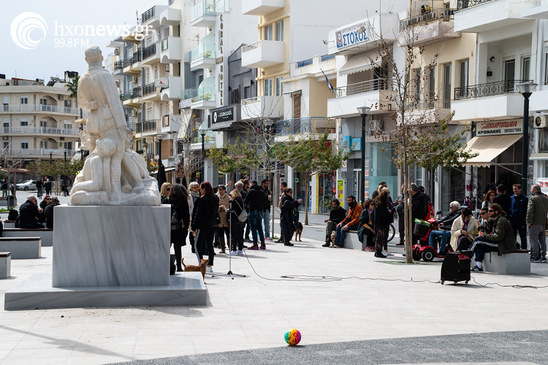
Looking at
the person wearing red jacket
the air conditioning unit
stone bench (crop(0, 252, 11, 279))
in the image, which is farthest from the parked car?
stone bench (crop(0, 252, 11, 279))

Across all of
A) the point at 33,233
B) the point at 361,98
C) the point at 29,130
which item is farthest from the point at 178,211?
Answer: the point at 29,130

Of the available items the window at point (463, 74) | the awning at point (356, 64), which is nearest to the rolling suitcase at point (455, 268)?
the window at point (463, 74)

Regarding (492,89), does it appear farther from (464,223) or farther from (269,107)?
(269,107)

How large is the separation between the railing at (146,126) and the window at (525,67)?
50584mm

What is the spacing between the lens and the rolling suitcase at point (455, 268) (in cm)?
1412

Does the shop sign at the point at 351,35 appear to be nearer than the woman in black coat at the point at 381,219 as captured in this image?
No

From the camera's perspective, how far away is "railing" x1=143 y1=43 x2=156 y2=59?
7516cm

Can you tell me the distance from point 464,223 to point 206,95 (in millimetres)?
46250

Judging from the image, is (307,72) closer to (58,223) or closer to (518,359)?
(58,223)

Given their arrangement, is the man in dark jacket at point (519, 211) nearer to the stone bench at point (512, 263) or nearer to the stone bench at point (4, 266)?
the stone bench at point (512, 263)

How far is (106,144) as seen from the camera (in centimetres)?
1220

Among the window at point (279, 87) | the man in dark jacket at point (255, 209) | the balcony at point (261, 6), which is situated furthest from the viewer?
the window at point (279, 87)

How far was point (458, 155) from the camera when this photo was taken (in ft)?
95.0

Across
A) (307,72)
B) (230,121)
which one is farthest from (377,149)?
(230,121)
